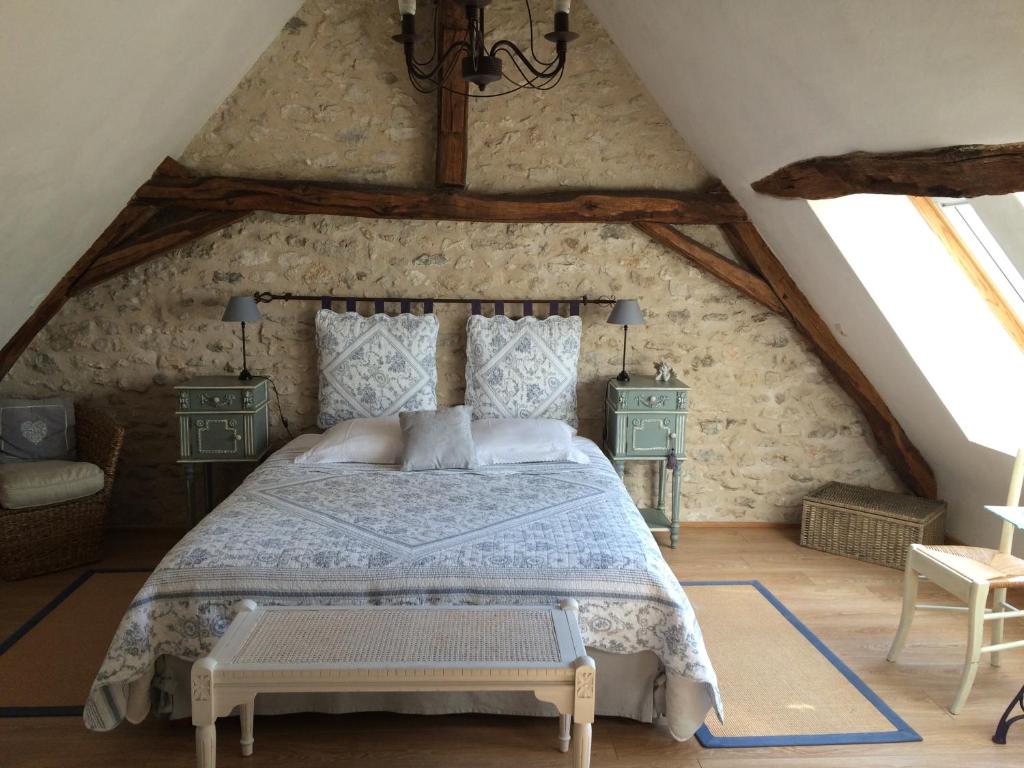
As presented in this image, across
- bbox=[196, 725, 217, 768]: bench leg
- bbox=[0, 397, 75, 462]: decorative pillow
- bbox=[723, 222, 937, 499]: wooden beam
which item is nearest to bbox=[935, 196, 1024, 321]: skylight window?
bbox=[723, 222, 937, 499]: wooden beam

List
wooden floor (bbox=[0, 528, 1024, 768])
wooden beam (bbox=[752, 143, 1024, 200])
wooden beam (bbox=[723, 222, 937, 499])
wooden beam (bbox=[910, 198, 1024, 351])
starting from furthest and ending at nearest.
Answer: wooden beam (bbox=[723, 222, 937, 499]), wooden beam (bbox=[910, 198, 1024, 351]), wooden floor (bbox=[0, 528, 1024, 768]), wooden beam (bbox=[752, 143, 1024, 200])

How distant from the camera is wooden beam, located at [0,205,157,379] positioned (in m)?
4.09

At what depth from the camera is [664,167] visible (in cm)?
451

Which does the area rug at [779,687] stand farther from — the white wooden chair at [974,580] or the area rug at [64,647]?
the area rug at [64,647]

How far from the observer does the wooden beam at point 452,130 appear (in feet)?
13.6

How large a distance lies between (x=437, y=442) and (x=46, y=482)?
1.88 meters

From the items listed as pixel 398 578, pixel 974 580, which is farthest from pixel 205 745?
pixel 974 580

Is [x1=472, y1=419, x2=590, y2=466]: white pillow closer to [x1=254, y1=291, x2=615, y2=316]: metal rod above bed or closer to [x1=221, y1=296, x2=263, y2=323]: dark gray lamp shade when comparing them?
[x1=254, y1=291, x2=615, y2=316]: metal rod above bed

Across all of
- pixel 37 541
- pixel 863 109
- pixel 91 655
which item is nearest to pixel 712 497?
pixel 863 109

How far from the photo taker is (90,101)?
2854 millimetres

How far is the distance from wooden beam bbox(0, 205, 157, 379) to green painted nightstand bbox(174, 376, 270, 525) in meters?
0.78

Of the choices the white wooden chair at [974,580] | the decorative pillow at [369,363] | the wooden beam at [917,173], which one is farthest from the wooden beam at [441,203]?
the white wooden chair at [974,580]

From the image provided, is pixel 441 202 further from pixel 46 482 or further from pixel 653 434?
pixel 46 482

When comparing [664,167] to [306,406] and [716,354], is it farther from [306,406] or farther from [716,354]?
[306,406]
